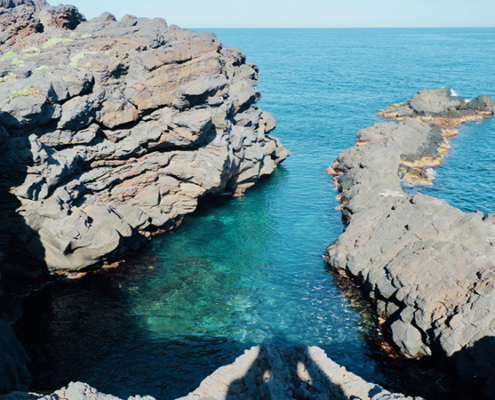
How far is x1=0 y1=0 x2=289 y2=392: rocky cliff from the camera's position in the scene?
3347 centimetres

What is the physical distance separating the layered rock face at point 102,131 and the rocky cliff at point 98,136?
0.32ft

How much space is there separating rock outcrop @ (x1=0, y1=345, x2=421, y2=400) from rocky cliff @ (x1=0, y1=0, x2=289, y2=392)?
45.3 feet

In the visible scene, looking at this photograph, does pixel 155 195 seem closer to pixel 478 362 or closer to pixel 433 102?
pixel 478 362

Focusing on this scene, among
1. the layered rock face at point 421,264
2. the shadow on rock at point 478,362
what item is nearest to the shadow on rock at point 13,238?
the layered rock face at point 421,264

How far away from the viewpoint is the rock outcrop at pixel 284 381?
1841cm

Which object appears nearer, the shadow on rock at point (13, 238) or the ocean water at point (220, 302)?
the ocean water at point (220, 302)

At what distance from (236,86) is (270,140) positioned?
991 centimetres

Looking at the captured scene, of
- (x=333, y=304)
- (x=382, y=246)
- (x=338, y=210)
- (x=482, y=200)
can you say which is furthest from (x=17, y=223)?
(x=482, y=200)

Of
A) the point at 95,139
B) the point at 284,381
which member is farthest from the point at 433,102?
the point at 284,381

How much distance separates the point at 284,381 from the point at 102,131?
95.4 feet

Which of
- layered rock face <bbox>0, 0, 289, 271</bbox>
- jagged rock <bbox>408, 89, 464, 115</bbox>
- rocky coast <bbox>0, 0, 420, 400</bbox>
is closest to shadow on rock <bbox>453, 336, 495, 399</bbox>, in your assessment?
rocky coast <bbox>0, 0, 420, 400</bbox>

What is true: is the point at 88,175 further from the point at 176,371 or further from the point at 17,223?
the point at 176,371

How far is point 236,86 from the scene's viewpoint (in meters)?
57.0

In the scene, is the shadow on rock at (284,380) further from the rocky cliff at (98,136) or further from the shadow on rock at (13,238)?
the shadow on rock at (13,238)
